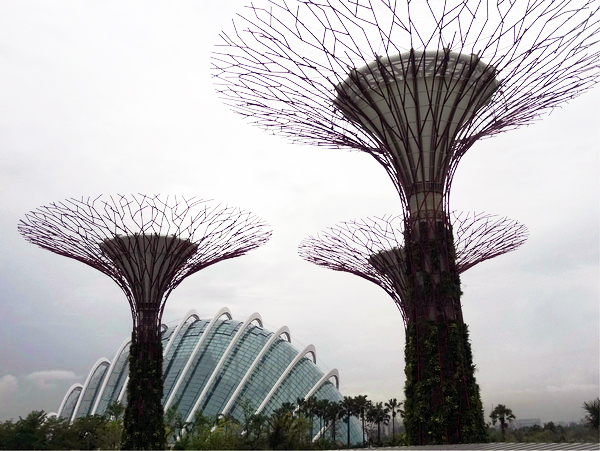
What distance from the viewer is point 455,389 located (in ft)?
37.8

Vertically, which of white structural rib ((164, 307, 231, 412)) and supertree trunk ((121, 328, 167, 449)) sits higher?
white structural rib ((164, 307, 231, 412))

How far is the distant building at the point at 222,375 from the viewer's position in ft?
144

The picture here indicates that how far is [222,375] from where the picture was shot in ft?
149

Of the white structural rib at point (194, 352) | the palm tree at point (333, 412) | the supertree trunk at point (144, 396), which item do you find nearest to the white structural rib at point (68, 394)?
the white structural rib at point (194, 352)

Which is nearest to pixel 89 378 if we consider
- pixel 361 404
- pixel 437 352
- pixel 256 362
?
pixel 256 362

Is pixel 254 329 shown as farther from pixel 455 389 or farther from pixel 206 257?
pixel 455 389

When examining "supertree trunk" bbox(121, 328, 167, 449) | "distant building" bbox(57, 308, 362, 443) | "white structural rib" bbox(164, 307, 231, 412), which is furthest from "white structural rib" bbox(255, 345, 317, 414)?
"supertree trunk" bbox(121, 328, 167, 449)

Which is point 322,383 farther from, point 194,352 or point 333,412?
point 194,352

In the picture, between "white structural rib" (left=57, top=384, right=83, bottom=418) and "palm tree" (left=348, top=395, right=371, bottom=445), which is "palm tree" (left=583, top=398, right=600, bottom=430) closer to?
"palm tree" (left=348, top=395, right=371, bottom=445)

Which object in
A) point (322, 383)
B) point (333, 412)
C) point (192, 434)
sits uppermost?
point (322, 383)

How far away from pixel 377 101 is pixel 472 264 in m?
8.08

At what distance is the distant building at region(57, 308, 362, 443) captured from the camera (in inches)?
1730

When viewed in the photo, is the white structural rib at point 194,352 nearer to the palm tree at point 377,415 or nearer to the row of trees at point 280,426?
the row of trees at point 280,426

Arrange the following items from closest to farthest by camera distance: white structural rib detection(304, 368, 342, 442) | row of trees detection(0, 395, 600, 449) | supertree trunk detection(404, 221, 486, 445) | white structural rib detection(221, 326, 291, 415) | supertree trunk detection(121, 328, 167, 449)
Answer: supertree trunk detection(404, 221, 486, 445), supertree trunk detection(121, 328, 167, 449), row of trees detection(0, 395, 600, 449), white structural rib detection(221, 326, 291, 415), white structural rib detection(304, 368, 342, 442)
